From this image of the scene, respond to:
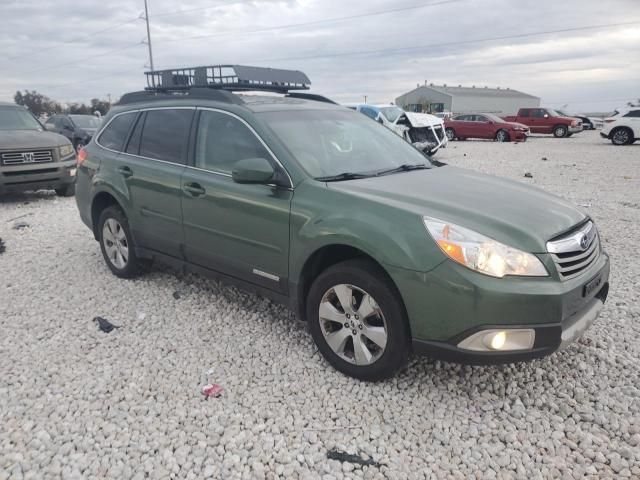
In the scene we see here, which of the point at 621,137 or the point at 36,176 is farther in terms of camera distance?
the point at 621,137

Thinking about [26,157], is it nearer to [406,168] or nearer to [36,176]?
[36,176]

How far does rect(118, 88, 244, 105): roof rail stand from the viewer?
389 centimetres

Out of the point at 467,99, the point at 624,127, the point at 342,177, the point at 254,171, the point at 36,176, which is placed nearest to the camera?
the point at 254,171

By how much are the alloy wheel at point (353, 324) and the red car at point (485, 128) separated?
24.1 meters

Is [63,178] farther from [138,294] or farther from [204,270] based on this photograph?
[204,270]

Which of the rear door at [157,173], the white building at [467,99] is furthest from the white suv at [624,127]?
the white building at [467,99]

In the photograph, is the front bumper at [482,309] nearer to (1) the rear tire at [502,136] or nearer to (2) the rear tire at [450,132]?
(1) the rear tire at [502,136]

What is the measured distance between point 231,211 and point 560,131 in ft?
94.4

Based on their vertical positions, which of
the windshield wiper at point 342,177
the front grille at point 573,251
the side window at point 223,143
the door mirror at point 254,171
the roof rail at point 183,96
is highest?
the roof rail at point 183,96

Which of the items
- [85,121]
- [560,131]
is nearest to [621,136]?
[560,131]

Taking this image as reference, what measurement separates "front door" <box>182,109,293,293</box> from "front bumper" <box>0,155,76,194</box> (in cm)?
635

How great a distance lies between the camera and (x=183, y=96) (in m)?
4.25

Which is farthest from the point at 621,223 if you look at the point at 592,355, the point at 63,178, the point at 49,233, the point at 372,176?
the point at 63,178

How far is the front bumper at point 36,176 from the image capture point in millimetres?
8547
